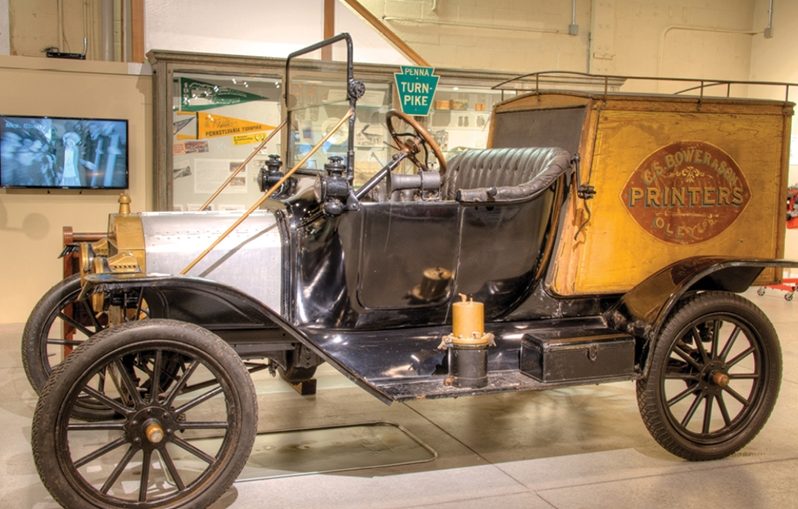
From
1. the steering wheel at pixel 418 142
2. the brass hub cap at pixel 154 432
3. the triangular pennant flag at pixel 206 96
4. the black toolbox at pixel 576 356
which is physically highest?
the triangular pennant flag at pixel 206 96

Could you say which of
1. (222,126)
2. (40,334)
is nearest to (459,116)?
(222,126)

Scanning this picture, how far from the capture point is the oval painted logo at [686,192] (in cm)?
341

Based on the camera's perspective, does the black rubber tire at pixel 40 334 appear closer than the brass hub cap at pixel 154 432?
No

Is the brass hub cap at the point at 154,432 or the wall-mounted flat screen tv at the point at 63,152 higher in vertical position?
the wall-mounted flat screen tv at the point at 63,152

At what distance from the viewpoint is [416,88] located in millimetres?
6660

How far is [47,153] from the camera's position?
6.02 meters

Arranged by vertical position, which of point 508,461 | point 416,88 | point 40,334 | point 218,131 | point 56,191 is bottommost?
point 508,461

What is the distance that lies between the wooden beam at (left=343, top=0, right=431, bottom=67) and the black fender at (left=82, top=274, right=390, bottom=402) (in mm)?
4314

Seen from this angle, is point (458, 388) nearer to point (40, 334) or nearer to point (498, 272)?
point (498, 272)

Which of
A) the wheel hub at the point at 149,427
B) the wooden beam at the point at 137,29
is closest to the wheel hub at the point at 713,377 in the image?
the wheel hub at the point at 149,427

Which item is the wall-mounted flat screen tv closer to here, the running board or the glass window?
the glass window

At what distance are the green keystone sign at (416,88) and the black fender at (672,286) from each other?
3577 mm

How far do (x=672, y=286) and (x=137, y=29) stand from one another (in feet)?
15.7

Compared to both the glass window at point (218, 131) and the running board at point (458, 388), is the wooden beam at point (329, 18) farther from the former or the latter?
the running board at point (458, 388)
